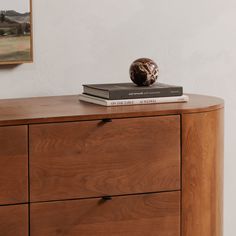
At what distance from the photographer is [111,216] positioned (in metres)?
1.95

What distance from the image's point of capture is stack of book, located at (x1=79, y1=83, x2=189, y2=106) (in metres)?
2.04

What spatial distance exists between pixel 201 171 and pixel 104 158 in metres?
0.32

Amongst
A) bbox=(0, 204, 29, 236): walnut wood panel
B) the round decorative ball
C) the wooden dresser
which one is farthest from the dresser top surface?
bbox=(0, 204, 29, 236): walnut wood panel

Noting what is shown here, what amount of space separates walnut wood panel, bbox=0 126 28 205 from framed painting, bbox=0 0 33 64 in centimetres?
50

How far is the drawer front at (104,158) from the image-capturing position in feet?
6.15

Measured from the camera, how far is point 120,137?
75.9 inches

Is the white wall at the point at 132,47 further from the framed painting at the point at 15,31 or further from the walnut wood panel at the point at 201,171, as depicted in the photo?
the walnut wood panel at the point at 201,171

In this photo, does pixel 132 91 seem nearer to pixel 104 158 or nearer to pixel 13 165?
pixel 104 158

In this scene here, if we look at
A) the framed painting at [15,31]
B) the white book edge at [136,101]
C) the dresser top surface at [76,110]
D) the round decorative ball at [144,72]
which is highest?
the framed painting at [15,31]

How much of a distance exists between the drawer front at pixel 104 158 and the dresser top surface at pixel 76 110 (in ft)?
0.07

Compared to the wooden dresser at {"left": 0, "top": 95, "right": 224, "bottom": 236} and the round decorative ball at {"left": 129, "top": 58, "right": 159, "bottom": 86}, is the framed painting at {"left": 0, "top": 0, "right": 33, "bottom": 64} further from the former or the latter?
the round decorative ball at {"left": 129, "top": 58, "right": 159, "bottom": 86}

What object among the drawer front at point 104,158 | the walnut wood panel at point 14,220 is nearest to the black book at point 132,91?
the drawer front at point 104,158

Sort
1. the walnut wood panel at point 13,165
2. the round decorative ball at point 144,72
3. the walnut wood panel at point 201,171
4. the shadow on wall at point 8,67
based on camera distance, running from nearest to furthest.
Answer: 1. the walnut wood panel at point 13,165
2. the walnut wood panel at point 201,171
3. the round decorative ball at point 144,72
4. the shadow on wall at point 8,67

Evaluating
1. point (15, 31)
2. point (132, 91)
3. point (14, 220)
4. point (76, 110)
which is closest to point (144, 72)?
point (132, 91)
